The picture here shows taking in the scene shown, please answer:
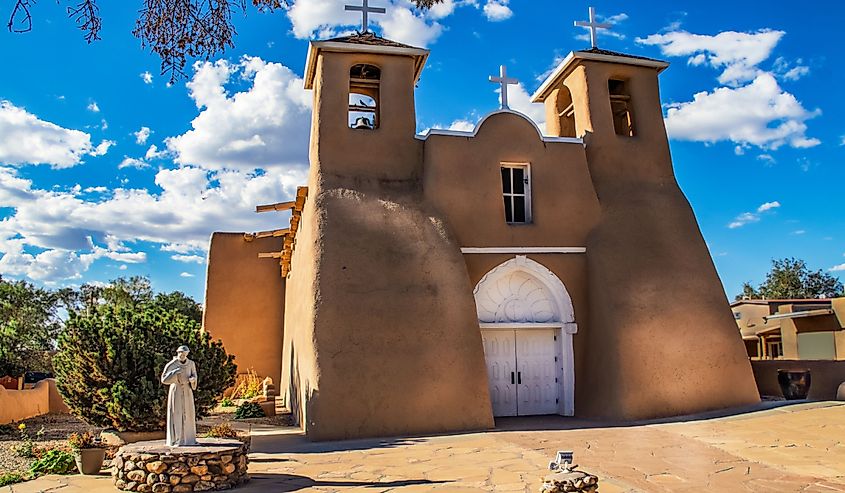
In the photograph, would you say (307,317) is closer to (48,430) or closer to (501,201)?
(501,201)

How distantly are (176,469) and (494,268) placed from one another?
8136 millimetres

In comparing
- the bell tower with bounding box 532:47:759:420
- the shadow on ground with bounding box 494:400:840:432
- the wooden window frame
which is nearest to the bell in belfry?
the wooden window frame

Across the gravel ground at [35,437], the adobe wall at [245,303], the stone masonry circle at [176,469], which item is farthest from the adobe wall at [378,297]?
the adobe wall at [245,303]

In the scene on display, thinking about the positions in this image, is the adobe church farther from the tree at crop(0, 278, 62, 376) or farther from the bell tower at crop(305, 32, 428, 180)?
the tree at crop(0, 278, 62, 376)

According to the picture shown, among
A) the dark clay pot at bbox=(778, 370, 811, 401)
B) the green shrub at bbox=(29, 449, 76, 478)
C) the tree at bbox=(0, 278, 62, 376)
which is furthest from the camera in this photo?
the tree at bbox=(0, 278, 62, 376)

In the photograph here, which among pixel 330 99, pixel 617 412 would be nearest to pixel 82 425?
pixel 330 99

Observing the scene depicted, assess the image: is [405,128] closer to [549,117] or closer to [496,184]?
[496,184]

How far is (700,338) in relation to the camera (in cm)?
1389

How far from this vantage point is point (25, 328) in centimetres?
2453

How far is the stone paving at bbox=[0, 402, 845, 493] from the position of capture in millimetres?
7598

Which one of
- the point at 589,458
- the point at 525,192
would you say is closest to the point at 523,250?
the point at 525,192

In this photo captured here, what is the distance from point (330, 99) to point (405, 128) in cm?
173

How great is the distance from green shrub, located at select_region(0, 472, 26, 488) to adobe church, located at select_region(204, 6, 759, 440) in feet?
14.7

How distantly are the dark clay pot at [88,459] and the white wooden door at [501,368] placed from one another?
764 centimetres
